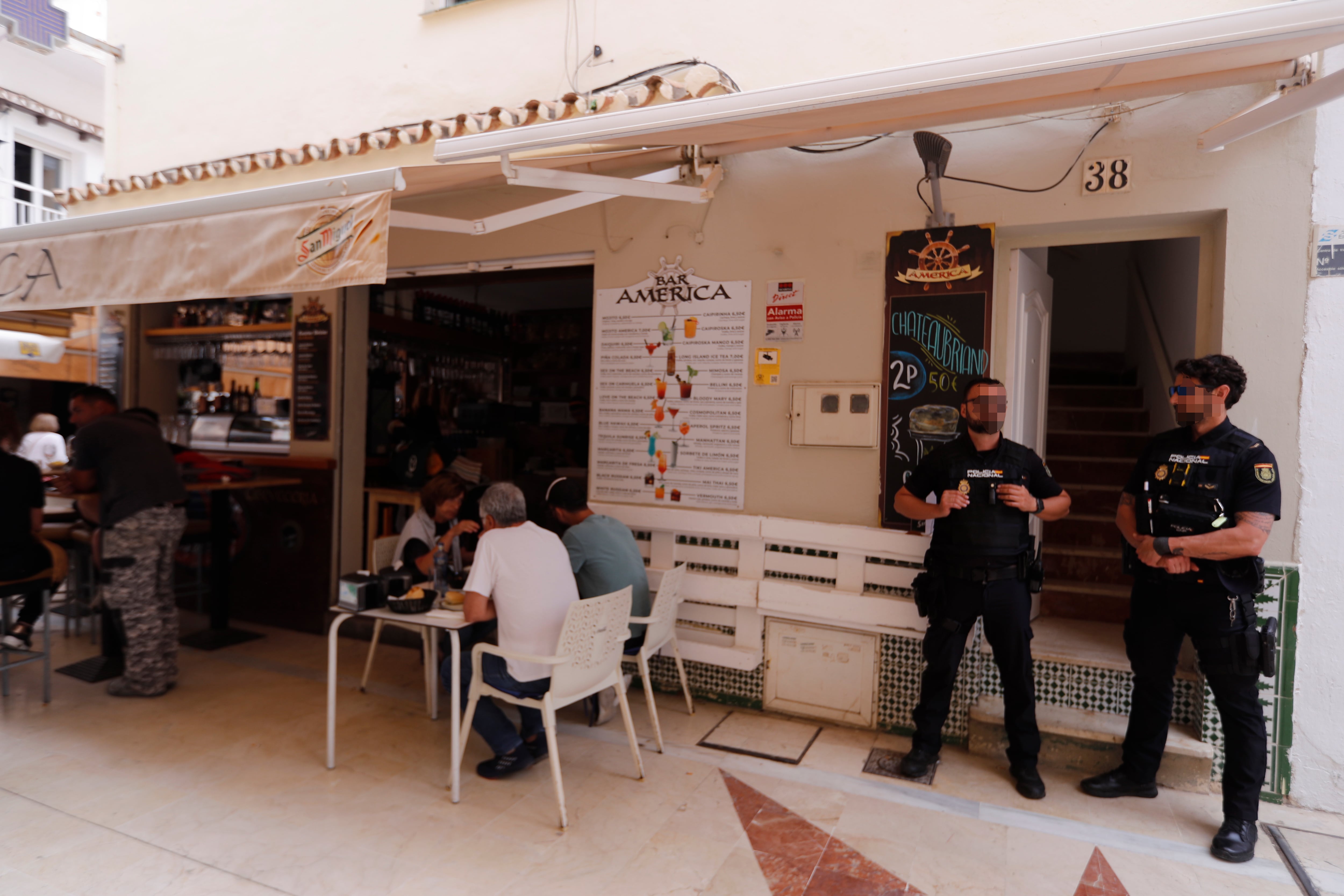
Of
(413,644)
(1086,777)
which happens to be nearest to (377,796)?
(413,644)

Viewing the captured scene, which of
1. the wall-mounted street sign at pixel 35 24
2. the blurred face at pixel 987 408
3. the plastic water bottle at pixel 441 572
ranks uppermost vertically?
the wall-mounted street sign at pixel 35 24

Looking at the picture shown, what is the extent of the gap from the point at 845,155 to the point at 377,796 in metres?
3.86

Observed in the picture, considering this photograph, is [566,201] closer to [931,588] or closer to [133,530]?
[931,588]

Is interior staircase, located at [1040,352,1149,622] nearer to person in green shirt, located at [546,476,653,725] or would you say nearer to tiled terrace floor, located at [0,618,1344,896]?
tiled terrace floor, located at [0,618,1344,896]

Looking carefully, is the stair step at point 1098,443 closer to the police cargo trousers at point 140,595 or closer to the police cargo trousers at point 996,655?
the police cargo trousers at point 996,655

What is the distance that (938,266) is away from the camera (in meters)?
3.89

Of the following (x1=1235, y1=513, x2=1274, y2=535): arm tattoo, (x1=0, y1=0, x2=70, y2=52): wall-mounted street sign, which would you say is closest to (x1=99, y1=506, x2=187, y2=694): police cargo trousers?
(x1=0, y1=0, x2=70, y2=52): wall-mounted street sign

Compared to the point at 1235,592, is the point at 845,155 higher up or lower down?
higher up

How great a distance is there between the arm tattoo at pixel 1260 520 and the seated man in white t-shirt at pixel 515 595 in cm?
271

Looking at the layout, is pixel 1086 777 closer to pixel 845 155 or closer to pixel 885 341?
pixel 885 341

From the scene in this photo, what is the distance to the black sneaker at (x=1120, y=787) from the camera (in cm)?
335

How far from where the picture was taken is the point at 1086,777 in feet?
11.7

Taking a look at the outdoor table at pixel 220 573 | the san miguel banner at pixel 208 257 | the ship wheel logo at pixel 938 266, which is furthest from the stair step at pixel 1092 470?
the outdoor table at pixel 220 573

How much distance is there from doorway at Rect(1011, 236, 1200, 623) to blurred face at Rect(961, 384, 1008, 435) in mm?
721
